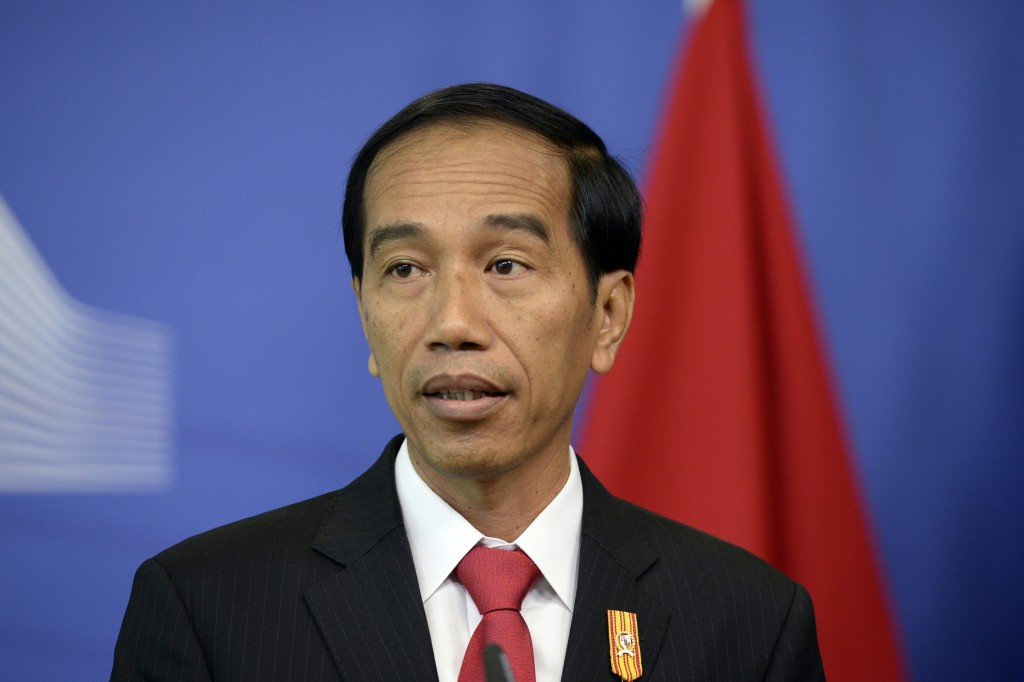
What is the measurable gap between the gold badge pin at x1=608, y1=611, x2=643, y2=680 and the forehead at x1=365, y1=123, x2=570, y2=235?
1.85 feet

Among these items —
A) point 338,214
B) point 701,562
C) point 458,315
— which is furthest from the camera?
point 338,214

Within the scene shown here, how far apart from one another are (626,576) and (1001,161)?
4.95ft

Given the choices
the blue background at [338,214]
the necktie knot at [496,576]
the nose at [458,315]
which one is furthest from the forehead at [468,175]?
the blue background at [338,214]

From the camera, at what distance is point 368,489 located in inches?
64.4

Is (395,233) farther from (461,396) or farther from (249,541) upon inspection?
(249,541)

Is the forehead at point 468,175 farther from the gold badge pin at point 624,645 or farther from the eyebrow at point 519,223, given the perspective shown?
the gold badge pin at point 624,645

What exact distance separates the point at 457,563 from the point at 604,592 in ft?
0.69

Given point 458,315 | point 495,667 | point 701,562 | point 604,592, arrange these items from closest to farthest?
point 495,667, point 458,315, point 604,592, point 701,562

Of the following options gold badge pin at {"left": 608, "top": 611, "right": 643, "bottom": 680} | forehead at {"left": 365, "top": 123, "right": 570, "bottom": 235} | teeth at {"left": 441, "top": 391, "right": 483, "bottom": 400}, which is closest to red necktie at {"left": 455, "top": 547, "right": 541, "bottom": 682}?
gold badge pin at {"left": 608, "top": 611, "right": 643, "bottom": 680}

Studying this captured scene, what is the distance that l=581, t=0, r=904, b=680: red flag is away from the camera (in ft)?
7.83

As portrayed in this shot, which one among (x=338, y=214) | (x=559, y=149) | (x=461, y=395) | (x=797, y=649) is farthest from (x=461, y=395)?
(x=338, y=214)

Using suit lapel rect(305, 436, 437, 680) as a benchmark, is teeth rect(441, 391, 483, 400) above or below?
above

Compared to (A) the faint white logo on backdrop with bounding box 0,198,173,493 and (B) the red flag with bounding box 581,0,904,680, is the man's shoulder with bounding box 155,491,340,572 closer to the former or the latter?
(A) the faint white logo on backdrop with bounding box 0,198,173,493

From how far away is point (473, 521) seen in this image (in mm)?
1615
